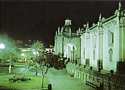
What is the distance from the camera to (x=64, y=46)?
252 feet

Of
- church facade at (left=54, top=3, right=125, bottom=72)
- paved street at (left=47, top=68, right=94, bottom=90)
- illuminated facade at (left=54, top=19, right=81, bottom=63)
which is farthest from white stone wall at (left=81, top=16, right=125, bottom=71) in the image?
illuminated facade at (left=54, top=19, right=81, bottom=63)

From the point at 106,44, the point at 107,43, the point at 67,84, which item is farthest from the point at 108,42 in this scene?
the point at 67,84

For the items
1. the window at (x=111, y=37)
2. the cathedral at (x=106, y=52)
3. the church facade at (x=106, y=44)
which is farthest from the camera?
the window at (x=111, y=37)

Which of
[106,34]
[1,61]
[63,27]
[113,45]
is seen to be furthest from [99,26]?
[63,27]

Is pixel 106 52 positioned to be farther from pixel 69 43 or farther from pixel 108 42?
pixel 69 43

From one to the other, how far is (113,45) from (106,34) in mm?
2631

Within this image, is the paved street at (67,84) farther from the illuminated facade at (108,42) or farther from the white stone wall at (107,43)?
the white stone wall at (107,43)

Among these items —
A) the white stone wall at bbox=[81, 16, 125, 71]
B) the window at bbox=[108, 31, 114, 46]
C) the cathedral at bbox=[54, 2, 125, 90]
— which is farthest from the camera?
the window at bbox=[108, 31, 114, 46]

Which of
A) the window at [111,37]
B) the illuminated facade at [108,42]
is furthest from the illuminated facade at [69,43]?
the window at [111,37]

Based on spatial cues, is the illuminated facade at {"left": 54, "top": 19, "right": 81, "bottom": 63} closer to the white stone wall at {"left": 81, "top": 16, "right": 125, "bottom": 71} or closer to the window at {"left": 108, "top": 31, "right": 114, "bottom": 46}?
the white stone wall at {"left": 81, "top": 16, "right": 125, "bottom": 71}

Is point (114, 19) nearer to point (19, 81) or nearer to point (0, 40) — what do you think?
point (19, 81)

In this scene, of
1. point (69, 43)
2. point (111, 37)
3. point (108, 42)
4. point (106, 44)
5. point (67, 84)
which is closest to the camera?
point (67, 84)

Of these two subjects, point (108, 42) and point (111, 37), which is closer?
point (111, 37)

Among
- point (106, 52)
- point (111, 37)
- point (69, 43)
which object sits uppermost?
point (69, 43)
